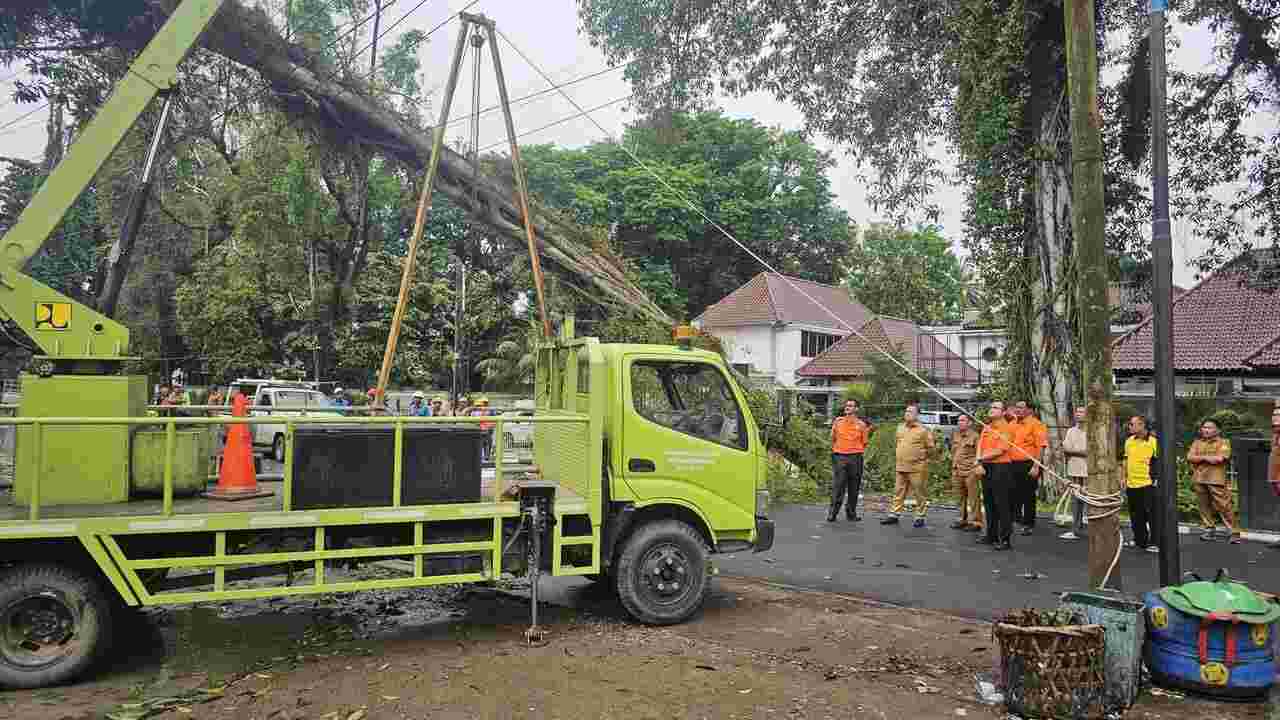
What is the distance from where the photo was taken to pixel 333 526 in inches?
253

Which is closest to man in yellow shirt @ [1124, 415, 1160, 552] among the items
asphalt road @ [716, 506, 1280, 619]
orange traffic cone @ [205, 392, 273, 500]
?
asphalt road @ [716, 506, 1280, 619]

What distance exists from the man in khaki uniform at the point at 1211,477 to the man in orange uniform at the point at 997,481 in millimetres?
2323

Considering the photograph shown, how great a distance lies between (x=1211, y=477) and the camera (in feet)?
37.5

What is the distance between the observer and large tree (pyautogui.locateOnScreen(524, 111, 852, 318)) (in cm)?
4094

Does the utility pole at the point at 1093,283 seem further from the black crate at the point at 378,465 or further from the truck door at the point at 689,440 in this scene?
the black crate at the point at 378,465

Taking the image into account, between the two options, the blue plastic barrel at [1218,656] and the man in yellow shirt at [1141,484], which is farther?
the man in yellow shirt at [1141,484]

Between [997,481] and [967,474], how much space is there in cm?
138

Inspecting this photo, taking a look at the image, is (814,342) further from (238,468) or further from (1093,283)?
(238,468)

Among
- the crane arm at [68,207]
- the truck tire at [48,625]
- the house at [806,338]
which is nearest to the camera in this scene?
the truck tire at [48,625]

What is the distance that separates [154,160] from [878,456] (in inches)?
572

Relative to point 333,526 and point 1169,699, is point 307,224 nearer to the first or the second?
point 333,526

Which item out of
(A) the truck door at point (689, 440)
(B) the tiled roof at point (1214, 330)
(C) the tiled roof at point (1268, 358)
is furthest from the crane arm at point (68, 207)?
(B) the tiled roof at point (1214, 330)

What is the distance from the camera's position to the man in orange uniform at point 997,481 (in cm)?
1123

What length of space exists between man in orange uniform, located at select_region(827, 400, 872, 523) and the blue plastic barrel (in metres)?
7.60
